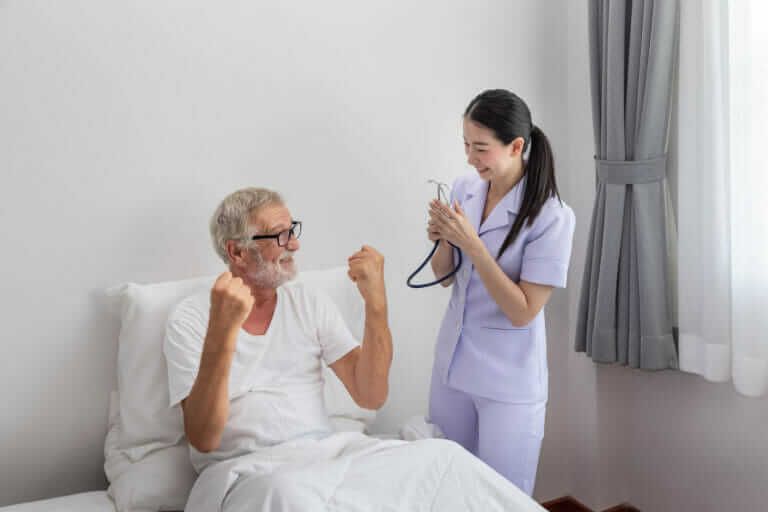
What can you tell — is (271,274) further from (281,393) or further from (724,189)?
(724,189)

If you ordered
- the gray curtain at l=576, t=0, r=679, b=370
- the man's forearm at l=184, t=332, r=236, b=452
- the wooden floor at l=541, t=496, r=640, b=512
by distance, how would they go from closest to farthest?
the man's forearm at l=184, t=332, r=236, b=452, the gray curtain at l=576, t=0, r=679, b=370, the wooden floor at l=541, t=496, r=640, b=512

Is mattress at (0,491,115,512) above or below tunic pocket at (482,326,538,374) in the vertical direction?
below

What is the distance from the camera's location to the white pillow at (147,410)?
168 centimetres

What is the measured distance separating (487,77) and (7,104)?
1.51 m

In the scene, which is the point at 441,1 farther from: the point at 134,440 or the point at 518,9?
the point at 134,440

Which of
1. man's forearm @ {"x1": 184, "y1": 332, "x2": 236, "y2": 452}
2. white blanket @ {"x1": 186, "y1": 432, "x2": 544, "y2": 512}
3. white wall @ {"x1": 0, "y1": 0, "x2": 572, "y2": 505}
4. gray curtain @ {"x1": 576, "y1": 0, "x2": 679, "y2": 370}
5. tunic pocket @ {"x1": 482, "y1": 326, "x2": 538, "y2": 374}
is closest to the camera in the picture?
white blanket @ {"x1": 186, "y1": 432, "x2": 544, "y2": 512}

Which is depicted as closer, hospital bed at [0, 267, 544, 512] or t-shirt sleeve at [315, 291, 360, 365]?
hospital bed at [0, 267, 544, 512]

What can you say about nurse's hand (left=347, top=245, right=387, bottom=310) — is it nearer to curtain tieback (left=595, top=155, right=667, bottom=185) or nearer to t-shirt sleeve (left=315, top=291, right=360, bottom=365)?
t-shirt sleeve (left=315, top=291, right=360, bottom=365)

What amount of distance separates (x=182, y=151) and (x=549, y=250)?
1.07m

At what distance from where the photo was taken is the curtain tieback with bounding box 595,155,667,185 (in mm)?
2162

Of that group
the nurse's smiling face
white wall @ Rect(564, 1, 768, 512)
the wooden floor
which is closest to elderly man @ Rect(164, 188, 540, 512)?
the nurse's smiling face

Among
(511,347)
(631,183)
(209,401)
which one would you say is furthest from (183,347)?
(631,183)

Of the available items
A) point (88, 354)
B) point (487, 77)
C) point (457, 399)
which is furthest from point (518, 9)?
point (88, 354)

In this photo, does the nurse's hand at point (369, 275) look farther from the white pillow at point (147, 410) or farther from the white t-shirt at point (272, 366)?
the white pillow at point (147, 410)
